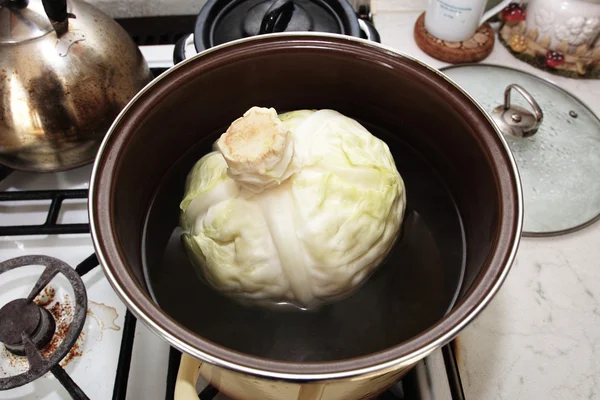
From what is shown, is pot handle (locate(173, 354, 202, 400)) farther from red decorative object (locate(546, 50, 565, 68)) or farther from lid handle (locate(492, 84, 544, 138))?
red decorative object (locate(546, 50, 565, 68))

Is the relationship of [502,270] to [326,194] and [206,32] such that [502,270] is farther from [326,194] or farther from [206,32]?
[206,32]

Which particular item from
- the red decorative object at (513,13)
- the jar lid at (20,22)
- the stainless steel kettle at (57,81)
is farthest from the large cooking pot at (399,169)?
the red decorative object at (513,13)

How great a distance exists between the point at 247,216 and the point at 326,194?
108 millimetres

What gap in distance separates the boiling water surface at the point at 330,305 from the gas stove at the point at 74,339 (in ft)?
0.24

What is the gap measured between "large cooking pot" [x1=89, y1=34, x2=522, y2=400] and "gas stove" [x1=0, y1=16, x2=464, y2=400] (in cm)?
9

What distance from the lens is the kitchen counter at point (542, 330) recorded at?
665 millimetres

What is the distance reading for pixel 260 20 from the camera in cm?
92

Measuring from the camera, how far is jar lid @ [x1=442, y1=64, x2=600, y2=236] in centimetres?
82

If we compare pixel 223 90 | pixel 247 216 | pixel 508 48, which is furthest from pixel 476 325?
pixel 508 48

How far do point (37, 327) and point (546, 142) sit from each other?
0.93 m

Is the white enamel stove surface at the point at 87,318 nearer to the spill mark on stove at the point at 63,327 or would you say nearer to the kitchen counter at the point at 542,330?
the spill mark on stove at the point at 63,327

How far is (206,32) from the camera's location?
2.95ft

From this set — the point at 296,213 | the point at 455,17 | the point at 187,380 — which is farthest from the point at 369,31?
the point at 187,380

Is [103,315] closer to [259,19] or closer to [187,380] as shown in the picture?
[187,380]
